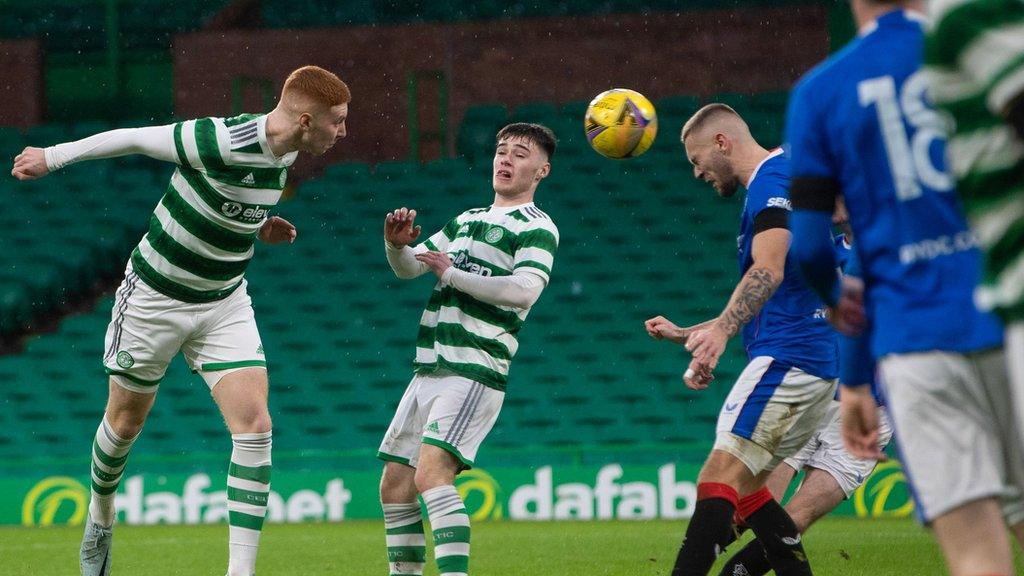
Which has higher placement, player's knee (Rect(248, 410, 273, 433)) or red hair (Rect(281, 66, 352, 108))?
red hair (Rect(281, 66, 352, 108))

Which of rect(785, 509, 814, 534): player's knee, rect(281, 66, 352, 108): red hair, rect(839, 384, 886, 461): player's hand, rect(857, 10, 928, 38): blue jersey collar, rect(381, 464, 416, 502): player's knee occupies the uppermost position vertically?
rect(281, 66, 352, 108): red hair

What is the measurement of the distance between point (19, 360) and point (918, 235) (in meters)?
14.4

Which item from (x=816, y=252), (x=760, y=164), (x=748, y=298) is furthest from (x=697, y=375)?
(x=816, y=252)

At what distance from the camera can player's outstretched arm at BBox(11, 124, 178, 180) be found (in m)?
5.31

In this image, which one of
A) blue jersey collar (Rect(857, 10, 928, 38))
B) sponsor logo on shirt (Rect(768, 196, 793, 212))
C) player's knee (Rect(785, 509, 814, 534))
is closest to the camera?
blue jersey collar (Rect(857, 10, 928, 38))

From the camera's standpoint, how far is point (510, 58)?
59.4 feet

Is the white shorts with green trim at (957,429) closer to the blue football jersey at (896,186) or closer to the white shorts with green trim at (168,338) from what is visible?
the blue football jersey at (896,186)

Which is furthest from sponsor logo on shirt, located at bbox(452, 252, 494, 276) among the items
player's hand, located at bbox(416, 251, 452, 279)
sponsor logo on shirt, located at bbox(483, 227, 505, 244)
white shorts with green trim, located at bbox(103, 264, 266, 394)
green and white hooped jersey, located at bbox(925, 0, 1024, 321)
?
green and white hooped jersey, located at bbox(925, 0, 1024, 321)

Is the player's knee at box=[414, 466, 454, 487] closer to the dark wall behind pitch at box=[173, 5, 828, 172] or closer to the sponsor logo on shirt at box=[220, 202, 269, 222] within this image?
the sponsor logo on shirt at box=[220, 202, 269, 222]

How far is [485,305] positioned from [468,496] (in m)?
6.75

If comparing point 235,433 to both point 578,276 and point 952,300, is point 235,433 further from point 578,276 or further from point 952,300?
point 578,276

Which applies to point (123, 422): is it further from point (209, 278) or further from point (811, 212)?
point (811, 212)

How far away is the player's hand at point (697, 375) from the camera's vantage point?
4.26m

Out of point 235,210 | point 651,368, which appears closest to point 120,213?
point 651,368
